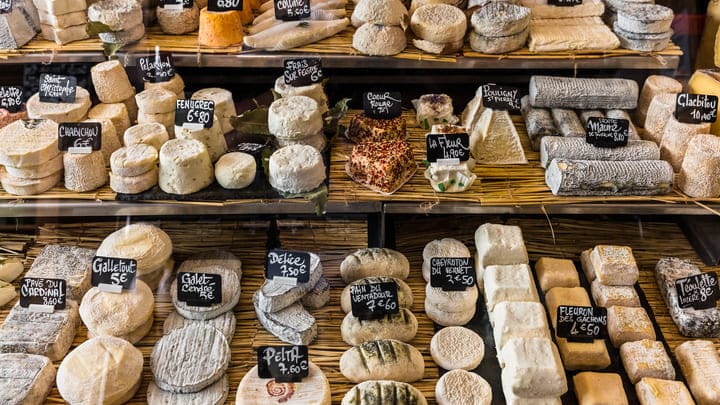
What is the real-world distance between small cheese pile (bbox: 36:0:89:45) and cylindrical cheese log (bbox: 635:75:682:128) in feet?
7.92

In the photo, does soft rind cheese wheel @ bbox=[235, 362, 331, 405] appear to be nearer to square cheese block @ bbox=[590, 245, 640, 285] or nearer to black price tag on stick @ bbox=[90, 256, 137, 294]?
black price tag on stick @ bbox=[90, 256, 137, 294]

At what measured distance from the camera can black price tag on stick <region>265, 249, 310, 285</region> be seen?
8.68 feet

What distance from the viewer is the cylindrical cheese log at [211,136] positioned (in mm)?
2688

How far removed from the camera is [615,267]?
286 cm

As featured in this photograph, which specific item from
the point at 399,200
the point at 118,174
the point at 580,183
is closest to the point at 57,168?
the point at 118,174

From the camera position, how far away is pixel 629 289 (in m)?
2.87

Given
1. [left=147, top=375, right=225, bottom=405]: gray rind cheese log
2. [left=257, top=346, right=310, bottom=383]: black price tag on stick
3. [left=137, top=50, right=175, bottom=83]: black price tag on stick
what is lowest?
[left=147, top=375, right=225, bottom=405]: gray rind cheese log

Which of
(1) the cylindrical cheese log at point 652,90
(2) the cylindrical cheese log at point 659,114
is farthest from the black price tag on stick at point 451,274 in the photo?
(1) the cylindrical cheese log at point 652,90

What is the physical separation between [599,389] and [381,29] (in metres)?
1.62

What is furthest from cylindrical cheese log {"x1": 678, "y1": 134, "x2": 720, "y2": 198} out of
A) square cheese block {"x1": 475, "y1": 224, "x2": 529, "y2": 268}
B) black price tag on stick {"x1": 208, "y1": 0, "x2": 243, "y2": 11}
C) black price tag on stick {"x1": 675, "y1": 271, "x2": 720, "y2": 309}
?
black price tag on stick {"x1": 208, "y1": 0, "x2": 243, "y2": 11}

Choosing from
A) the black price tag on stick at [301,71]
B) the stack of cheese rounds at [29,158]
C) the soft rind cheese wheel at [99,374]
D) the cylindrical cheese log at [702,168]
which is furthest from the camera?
the black price tag on stick at [301,71]

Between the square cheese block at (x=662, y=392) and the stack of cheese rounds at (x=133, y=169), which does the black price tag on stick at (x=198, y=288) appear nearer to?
the stack of cheese rounds at (x=133, y=169)

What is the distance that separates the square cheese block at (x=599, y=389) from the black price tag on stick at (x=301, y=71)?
1.54 metres

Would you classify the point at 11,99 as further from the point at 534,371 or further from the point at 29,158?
the point at 534,371
